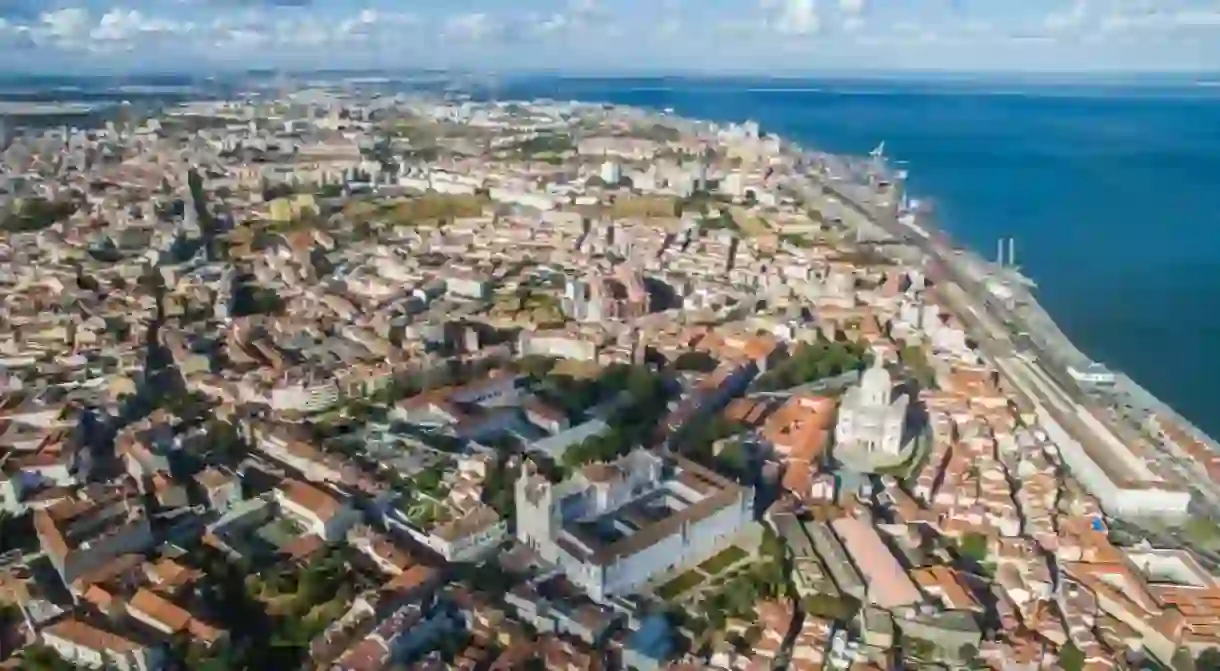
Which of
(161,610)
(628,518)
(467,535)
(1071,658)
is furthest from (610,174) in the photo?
(1071,658)

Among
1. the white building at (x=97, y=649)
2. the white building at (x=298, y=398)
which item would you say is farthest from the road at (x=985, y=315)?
the white building at (x=97, y=649)

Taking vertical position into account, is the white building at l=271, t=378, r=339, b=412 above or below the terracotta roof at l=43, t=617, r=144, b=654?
above

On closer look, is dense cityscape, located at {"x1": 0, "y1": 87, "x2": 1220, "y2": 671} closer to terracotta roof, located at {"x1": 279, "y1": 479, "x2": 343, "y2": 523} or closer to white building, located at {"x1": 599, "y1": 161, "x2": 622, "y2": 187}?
terracotta roof, located at {"x1": 279, "y1": 479, "x2": 343, "y2": 523}

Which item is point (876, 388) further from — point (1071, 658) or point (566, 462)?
point (1071, 658)

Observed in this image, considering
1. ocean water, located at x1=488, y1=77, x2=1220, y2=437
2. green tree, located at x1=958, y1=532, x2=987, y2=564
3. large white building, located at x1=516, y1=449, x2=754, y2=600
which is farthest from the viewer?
ocean water, located at x1=488, y1=77, x2=1220, y2=437

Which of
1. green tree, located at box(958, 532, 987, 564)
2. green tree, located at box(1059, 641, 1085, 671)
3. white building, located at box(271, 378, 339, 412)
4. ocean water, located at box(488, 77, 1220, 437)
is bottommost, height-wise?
green tree, located at box(1059, 641, 1085, 671)

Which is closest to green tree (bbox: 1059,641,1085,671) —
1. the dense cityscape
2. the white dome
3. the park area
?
the dense cityscape
